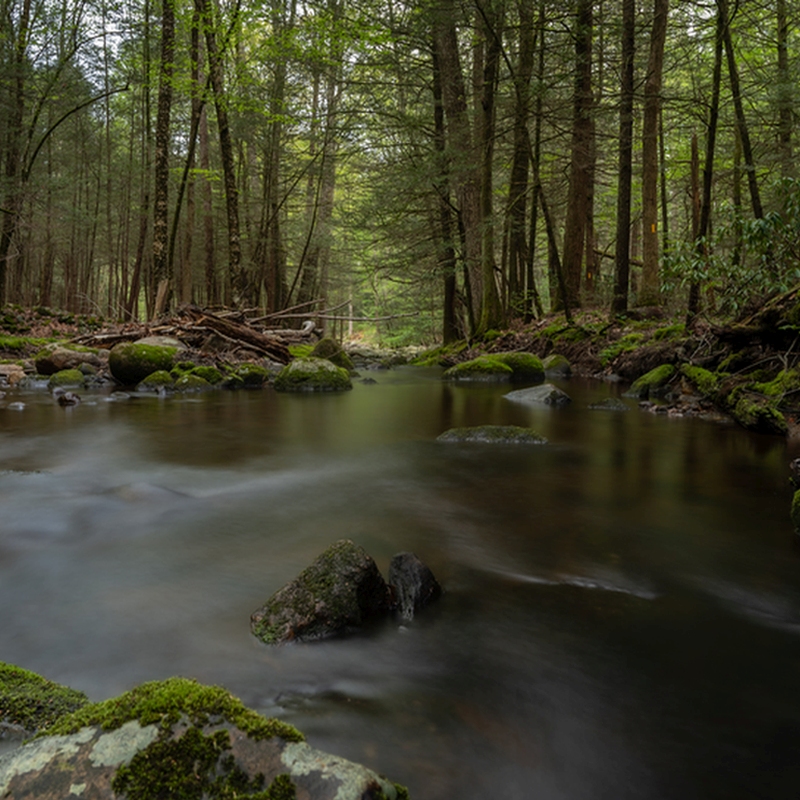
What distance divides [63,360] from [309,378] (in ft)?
18.1

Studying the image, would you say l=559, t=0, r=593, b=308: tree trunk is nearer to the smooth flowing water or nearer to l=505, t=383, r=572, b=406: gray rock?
l=505, t=383, r=572, b=406: gray rock

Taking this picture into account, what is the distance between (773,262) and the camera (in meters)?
7.05

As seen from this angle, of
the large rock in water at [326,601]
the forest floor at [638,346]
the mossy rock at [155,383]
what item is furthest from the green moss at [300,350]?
the large rock in water at [326,601]

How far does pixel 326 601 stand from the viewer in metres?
2.30

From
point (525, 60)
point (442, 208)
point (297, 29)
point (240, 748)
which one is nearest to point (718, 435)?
point (240, 748)

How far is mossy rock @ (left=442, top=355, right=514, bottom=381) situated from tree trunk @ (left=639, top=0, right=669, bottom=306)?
4052 millimetres

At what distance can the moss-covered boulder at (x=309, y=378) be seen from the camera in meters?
11.7

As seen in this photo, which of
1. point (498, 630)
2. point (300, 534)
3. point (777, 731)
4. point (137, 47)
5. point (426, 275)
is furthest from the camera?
point (137, 47)

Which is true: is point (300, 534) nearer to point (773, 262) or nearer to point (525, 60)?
point (773, 262)

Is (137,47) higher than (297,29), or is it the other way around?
(137,47)

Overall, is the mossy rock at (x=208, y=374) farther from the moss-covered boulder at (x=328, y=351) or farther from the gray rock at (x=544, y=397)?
the gray rock at (x=544, y=397)

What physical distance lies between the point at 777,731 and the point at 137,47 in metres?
24.9

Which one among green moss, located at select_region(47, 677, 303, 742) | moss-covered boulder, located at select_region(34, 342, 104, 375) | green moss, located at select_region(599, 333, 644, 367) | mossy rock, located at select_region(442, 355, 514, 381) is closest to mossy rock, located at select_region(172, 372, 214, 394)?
moss-covered boulder, located at select_region(34, 342, 104, 375)

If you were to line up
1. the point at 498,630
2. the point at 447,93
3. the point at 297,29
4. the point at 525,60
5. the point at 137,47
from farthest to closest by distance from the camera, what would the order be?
the point at 137,47, the point at 447,93, the point at 297,29, the point at 525,60, the point at 498,630
